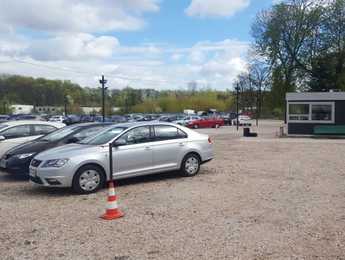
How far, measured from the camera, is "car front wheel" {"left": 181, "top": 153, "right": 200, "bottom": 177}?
35.6 ft

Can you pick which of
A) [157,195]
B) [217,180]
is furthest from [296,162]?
[157,195]

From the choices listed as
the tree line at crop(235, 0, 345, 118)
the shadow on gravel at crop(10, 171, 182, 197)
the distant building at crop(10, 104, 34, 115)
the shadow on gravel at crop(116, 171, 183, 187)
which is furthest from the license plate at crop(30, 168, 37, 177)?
the distant building at crop(10, 104, 34, 115)

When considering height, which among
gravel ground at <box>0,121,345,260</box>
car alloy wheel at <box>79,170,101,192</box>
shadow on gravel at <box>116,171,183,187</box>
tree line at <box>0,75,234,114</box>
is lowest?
gravel ground at <box>0,121,345,260</box>

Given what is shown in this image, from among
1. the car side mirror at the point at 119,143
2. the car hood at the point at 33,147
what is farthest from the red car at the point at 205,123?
the car side mirror at the point at 119,143

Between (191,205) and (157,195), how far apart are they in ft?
3.90

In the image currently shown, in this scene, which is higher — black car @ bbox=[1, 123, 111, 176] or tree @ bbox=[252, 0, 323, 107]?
tree @ bbox=[252, 0, 323, 107]

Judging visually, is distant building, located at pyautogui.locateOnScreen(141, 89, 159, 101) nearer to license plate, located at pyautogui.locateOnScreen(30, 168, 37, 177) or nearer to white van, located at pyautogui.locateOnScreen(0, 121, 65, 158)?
white van, located at pyautogui.locateOnScreen(0, 121, 65, 158)

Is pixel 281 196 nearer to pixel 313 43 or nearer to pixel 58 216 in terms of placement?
pixel 58 216

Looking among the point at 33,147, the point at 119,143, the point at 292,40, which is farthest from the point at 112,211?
the point at 292,40

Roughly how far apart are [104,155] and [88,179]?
2.07ft

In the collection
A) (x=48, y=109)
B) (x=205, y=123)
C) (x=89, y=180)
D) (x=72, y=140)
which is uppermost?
(x=48, y=109)

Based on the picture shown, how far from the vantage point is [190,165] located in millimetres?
10977

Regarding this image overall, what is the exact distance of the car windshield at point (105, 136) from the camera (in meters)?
9.82

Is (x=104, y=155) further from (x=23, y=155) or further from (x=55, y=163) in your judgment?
(x=23, y=155)
